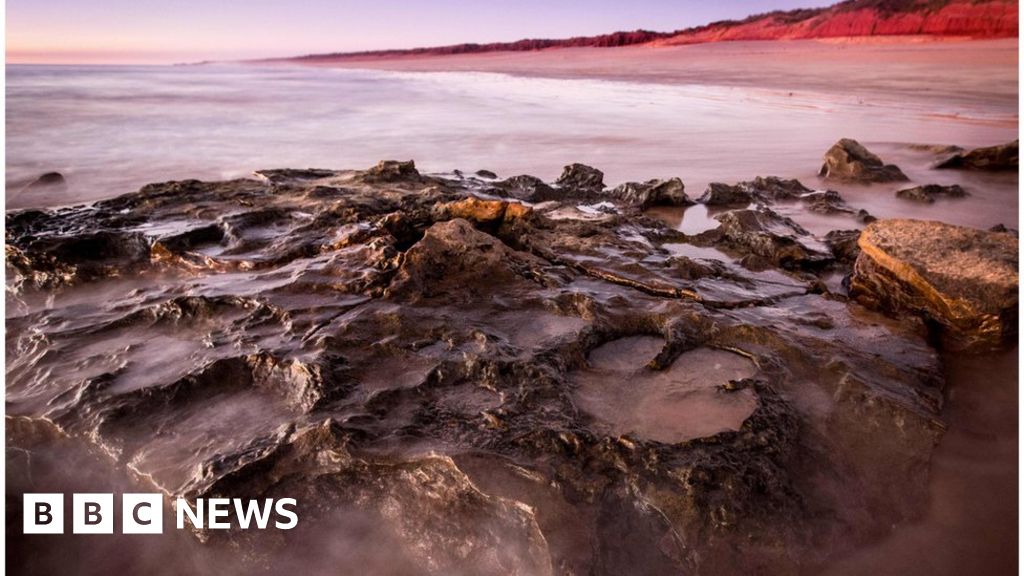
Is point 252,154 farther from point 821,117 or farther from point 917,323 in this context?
point 821,117

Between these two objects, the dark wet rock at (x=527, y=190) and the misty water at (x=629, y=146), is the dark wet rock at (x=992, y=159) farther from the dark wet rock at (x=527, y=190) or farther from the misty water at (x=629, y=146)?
the dark wet rock at (x=527, y=190)

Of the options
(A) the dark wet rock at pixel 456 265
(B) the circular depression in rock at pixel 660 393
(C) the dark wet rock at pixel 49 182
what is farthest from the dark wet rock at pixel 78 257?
(C) the dark wet rock at pixel 49 182

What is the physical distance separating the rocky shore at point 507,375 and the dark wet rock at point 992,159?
3.41 metres

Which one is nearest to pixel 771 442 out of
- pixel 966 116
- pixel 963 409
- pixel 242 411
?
pixel 963 409

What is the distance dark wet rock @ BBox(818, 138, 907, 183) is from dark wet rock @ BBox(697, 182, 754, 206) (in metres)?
1.45

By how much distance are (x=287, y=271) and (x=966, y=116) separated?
11142mm

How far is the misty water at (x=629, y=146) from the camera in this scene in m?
1.63

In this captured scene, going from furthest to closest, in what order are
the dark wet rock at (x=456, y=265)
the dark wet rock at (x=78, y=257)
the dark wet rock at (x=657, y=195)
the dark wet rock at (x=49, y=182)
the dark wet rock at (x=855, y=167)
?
the dark wet rock at (x=855, y=167), the dark wet rock at (x=49, y=182), the dark wet rock at (x=657, y=195), the dark wet rock at (x=78, y=257), the dark wet rock at (x=456, y=265)

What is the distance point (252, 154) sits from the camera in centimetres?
671

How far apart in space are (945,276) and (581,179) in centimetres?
268

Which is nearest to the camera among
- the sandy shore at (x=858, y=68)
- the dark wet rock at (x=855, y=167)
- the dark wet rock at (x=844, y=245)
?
the dark wet rock at (x=844, y=245)

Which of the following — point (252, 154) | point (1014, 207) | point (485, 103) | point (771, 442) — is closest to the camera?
point (771, 442)

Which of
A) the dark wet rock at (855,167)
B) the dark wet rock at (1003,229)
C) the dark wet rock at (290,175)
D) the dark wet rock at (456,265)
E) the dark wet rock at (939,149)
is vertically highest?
the dark wet rock at (939,149)

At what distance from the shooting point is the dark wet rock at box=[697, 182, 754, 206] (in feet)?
13.6
